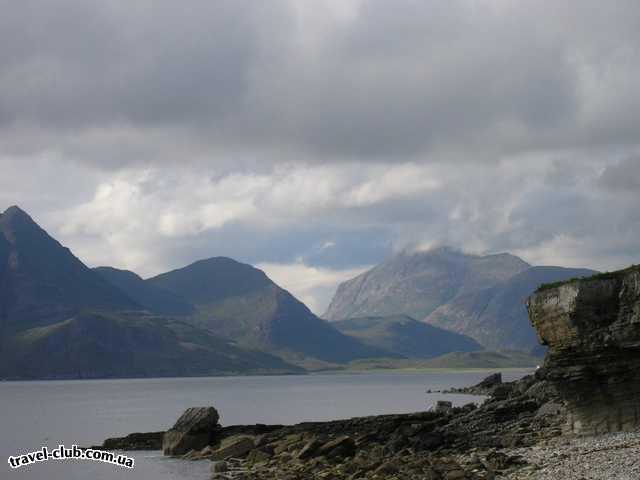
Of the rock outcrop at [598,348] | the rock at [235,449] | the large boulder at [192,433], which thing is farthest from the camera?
the large boulder at [192,433]

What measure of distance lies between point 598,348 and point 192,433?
1421 inches

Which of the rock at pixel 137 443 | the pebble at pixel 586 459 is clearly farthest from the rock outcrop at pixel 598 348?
the rock at pixel 137 443

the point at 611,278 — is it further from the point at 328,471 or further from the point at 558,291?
the point at 328,471

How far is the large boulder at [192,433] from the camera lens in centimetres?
7119

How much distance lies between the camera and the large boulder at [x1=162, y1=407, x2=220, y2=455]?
71.2 metres

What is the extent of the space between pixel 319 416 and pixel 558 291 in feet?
245

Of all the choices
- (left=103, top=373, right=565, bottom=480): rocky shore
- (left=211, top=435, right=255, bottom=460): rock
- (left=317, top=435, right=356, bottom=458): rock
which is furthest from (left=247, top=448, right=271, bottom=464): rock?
(left=317, top=435, right=356, bottom=458): rock

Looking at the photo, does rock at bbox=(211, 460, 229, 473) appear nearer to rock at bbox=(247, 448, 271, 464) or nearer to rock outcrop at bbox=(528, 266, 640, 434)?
rock at bbox=(247, 448, 271, 464)

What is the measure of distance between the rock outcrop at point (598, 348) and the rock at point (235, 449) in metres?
24.7

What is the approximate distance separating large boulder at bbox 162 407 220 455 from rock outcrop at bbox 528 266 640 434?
3207cm

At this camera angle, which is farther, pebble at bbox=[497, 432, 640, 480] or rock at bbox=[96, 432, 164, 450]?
rock at bbox=[96, 432, 164, 450]

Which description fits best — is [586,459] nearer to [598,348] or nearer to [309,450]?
[598,348]

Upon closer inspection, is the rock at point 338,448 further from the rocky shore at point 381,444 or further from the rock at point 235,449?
the rock at point 235,449

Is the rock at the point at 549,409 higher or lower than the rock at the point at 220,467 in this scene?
higher
